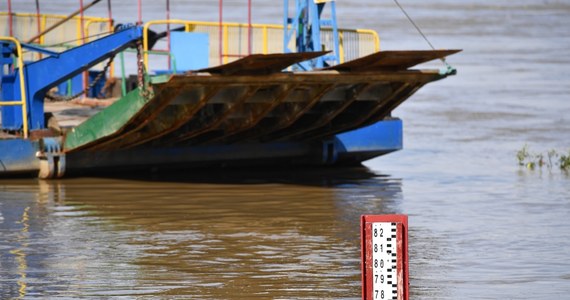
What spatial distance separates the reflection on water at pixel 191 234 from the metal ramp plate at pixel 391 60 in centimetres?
123

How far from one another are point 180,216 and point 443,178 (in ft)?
13.3

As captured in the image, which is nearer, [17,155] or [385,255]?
[385,255]

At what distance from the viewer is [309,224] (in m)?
12.2

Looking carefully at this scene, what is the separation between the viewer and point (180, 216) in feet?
41.8

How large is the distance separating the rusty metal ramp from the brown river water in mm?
489

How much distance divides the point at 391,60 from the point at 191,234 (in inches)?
141

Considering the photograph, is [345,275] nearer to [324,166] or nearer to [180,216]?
[180,216]

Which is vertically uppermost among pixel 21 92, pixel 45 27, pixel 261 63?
pixel 45 27

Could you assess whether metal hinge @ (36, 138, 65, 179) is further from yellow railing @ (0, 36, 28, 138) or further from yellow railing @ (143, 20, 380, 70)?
yellow railing @ (143, 20, 380, 70)

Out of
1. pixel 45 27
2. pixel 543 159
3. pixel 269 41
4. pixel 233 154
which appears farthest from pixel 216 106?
pixel 45 27

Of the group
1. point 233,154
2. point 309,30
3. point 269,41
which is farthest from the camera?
point 269,41

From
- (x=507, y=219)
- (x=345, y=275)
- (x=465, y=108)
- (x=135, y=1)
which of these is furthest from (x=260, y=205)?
(x=135, y=1)

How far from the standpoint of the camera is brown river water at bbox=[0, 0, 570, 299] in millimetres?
9375

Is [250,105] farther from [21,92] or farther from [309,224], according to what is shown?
[309,224]
